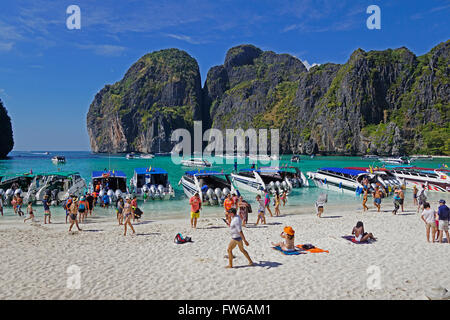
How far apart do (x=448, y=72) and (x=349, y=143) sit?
153 feet

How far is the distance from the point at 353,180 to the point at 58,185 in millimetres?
26029

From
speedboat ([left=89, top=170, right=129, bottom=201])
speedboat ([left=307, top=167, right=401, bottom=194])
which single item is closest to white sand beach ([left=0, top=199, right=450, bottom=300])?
speedboat ([left=89, top=170, right=129, bottom=201])

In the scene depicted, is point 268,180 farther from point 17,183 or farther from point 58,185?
point 17,183

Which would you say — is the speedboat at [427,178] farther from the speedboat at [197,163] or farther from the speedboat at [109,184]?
the speedboat at [197,163]

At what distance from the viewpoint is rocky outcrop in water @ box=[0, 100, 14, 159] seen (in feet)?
342

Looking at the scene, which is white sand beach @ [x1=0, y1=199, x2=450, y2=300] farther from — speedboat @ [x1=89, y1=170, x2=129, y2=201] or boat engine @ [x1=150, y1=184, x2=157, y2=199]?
boat engine @ [x1=150, y1=184, x2=157, y2=199]

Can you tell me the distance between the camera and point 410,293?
6891 mm

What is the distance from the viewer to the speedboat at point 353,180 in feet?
87.5

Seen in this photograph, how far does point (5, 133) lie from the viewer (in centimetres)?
10606

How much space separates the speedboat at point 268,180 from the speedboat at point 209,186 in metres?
3.95

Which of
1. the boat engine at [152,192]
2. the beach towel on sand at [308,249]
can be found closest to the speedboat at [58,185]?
the boat engine at [152,192]

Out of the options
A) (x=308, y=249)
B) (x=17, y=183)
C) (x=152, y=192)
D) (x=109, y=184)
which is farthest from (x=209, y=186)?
(x=17, y=183)

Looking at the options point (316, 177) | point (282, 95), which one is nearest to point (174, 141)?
point (282, 95)
